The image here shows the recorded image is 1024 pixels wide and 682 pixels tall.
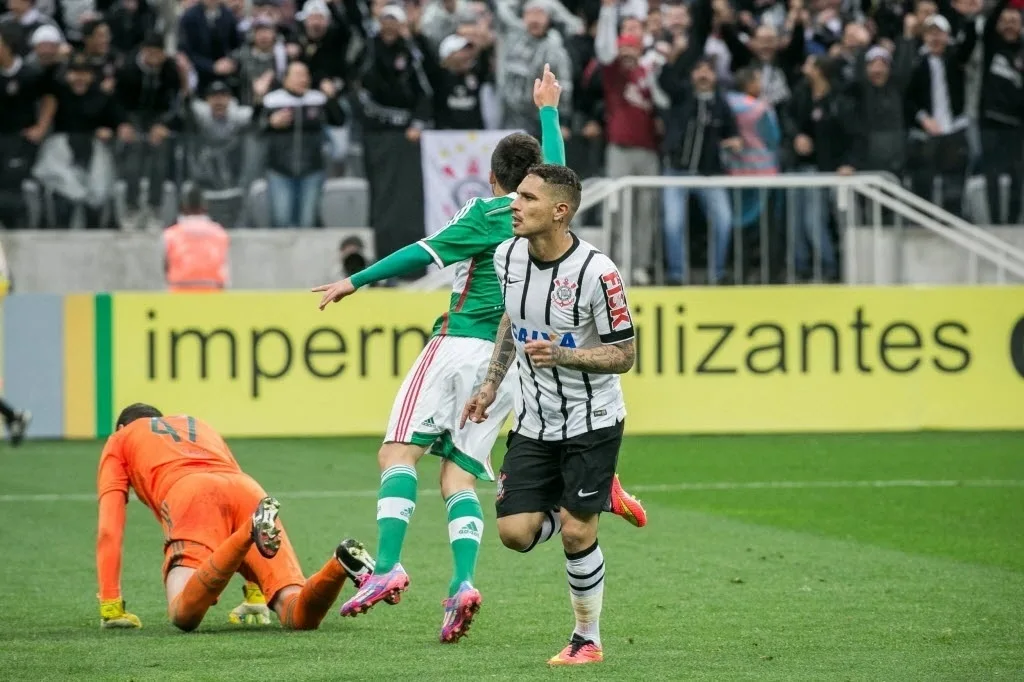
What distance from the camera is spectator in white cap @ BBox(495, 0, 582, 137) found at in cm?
1784

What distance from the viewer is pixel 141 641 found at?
283 inches

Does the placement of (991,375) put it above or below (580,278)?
below

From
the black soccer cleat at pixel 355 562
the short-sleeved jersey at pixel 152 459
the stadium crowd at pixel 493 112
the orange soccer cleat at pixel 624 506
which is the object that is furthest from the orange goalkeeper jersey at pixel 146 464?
the stadium crowd at pixel 493 112

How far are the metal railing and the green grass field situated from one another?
321 centimetres

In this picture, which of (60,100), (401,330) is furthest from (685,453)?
(60,100)

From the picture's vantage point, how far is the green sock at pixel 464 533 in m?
7.22

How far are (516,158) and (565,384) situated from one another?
1277 millimetres

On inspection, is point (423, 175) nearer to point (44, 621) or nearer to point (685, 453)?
point (685, 453)

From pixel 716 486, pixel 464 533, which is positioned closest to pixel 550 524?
pixel 464 533

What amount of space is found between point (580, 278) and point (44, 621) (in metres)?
2.93

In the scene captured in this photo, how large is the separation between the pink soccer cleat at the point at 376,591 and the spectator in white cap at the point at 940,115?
12.0 m

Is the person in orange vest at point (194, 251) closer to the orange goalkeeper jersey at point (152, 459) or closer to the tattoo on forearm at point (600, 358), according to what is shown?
the orange goalkeeper jersey at point (152, 459)

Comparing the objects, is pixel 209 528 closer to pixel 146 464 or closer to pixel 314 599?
pixel 146 464

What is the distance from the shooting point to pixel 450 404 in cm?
760
